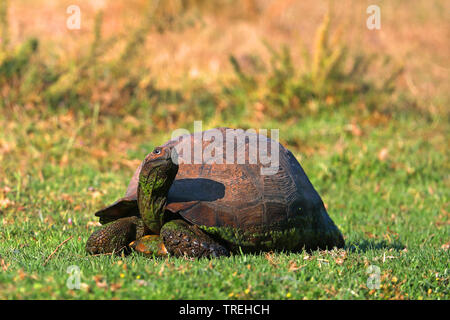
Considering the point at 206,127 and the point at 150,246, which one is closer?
the point at 150,246

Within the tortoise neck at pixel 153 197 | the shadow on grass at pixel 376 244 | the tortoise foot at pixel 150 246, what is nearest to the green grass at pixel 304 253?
the shadow on grass at pixel 376 244

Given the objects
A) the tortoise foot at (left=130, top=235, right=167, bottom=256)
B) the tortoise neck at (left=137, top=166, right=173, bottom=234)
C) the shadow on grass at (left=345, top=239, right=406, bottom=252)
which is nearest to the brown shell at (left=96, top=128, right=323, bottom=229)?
the tortoise neck at (left=137, top=166, right=173, bottom=234)

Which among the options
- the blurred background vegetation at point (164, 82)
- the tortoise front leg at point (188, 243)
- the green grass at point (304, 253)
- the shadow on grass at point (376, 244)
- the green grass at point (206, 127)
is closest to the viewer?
the green grass at point (304, 253)

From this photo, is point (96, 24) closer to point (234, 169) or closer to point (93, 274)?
point (234, 169)

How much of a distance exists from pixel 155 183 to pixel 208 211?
47cm

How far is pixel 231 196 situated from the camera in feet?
15.0

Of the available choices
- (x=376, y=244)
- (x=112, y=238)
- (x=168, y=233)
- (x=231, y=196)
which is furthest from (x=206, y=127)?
(x=168, y=233)

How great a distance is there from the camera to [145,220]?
4.62 meters

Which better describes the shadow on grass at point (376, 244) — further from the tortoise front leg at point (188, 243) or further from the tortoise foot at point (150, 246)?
the tortoise foot at point (150, 246)

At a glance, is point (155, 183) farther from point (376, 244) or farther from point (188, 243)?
point (376, 244)

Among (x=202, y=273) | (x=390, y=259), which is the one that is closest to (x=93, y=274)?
(x=202, y=273)

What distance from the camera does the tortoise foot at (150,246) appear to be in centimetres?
449

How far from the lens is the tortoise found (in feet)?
14.4

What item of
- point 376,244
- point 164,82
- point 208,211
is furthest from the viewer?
point 164,82
